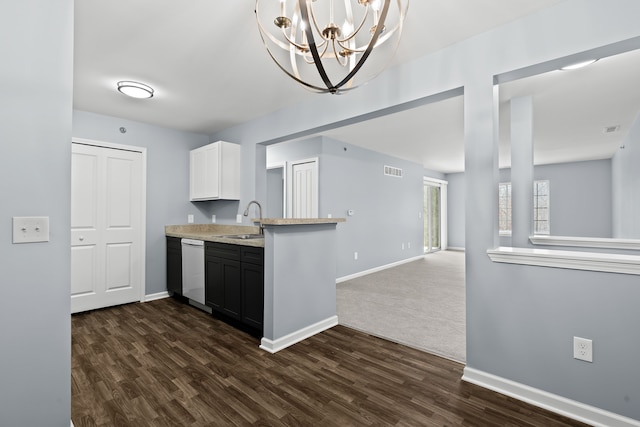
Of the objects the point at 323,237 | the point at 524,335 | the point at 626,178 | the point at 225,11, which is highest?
the point at 225,11

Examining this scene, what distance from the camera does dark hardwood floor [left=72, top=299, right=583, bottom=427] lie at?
1.77m

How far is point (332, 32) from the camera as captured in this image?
1569 millimetres

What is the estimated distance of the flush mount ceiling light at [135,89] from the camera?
9.65ft

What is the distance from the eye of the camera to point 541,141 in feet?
17.6

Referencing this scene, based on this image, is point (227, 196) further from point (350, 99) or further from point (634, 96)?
point (634, 96)

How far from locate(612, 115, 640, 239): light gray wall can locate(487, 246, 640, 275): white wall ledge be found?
3.34 meters

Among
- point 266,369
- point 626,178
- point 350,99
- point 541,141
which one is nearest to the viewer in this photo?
point 266,369

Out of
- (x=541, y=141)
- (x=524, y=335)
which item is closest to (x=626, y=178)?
(x=541, y=141)

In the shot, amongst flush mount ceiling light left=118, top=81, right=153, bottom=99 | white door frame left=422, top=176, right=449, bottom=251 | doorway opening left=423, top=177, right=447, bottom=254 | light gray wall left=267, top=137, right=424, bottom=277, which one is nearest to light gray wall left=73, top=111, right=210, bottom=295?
flush mount ceiling light left=118, top=81, right=153, bottom=99

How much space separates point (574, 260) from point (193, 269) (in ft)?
12.0

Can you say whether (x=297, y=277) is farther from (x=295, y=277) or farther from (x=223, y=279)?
(x=223, y=279)

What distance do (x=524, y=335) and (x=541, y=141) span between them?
4.80 meters

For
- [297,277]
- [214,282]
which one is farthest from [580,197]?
[214,282]

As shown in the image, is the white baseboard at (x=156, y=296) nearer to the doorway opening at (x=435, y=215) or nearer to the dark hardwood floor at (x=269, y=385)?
the dark hardwood floor at (x=269, y=385)
